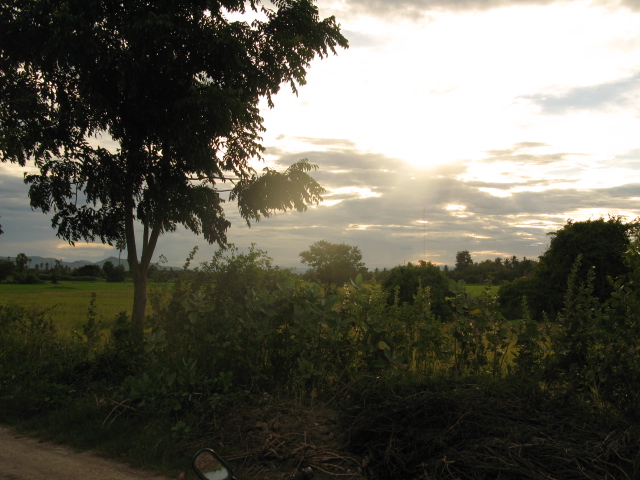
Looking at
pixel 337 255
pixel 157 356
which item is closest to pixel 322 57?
pixel 157 356

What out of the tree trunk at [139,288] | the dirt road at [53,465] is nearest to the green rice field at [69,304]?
the tree trunk at [139,288]

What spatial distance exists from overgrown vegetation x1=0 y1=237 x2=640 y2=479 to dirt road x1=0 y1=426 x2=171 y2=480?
0.81 feet

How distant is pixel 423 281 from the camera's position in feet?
36.1

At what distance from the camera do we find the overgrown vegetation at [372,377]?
141 inches

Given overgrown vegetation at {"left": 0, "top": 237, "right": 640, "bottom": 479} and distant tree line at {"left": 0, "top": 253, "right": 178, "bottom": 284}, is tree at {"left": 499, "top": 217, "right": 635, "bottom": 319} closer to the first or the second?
overgrown vegetation at {"left": 0, "top": 237, "right": 640, "bottom": 479}

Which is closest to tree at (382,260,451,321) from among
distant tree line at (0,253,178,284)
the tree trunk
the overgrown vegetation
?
the overgrown vegetation

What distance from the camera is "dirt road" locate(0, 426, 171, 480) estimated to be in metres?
4.06

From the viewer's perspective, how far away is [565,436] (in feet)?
11.6

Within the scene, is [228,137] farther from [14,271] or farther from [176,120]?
[14,271]

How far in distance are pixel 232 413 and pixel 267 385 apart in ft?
2.39

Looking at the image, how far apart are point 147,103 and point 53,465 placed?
671cm

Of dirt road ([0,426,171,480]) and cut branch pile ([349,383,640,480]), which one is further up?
cut branch pile ([349,383,640,480])

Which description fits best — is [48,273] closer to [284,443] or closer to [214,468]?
[284,443]

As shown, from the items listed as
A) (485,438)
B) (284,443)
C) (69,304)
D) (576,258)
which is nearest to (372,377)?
(284,443)
